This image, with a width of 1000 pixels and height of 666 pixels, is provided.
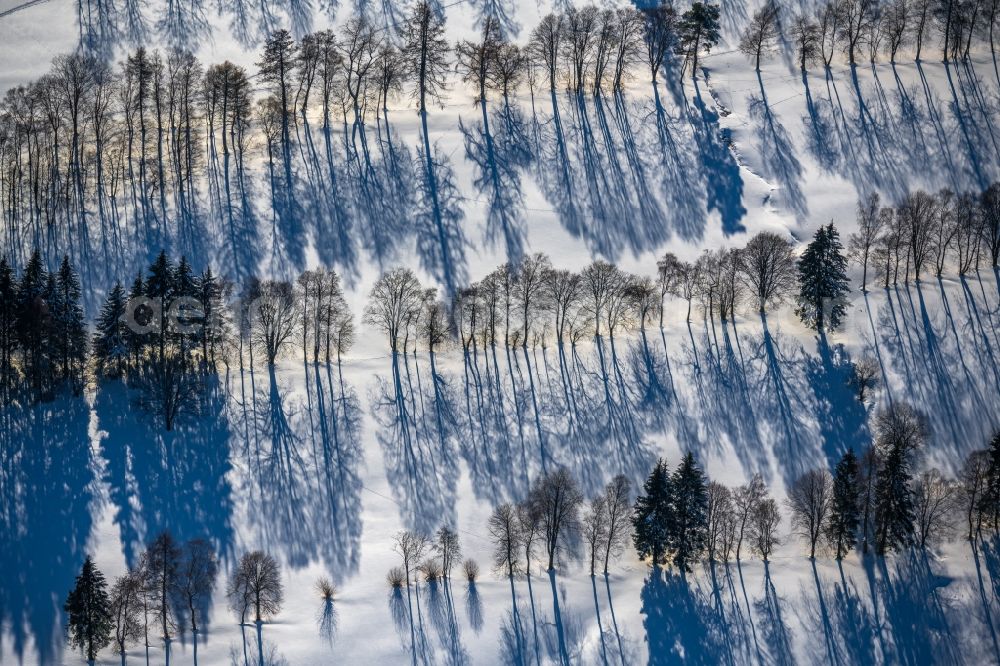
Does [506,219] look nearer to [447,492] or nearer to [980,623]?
[447,492]

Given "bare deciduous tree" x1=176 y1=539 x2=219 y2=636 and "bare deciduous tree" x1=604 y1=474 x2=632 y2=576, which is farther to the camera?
"bare deciduous tree" x1=604 y1=474 x2=632 y2=576

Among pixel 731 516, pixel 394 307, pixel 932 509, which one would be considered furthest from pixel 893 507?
pixel 394 307

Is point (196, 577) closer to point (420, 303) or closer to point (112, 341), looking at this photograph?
point (112, 341)

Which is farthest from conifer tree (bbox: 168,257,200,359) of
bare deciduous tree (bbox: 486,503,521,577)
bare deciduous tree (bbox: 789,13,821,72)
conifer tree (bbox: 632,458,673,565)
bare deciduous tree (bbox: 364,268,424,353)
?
bare deciduous tree (bbox: 789,13,821,72)

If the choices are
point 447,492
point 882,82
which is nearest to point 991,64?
point 882,82

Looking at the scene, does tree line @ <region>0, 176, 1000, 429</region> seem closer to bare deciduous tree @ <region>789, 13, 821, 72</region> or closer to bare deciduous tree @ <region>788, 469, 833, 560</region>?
bare deciduous tree @ <region>788, 469, 833, 560</region>

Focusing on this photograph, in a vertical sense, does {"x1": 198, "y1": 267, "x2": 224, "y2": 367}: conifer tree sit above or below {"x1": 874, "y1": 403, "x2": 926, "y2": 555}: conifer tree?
above
